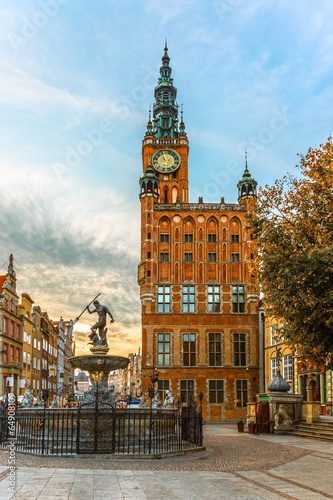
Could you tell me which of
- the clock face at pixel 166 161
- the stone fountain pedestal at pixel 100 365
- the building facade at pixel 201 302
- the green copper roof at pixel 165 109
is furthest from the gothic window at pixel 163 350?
the green copper roof at pixel 165 109

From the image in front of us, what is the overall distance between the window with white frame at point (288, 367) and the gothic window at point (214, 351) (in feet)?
19.3

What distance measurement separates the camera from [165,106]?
7431cm

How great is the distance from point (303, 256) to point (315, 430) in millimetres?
14047

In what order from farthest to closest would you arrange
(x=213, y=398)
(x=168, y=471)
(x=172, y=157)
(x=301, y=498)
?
1. (x=172, y=157)
2. (x=213, y=398)
3. (x=168, y=471)
4. (x=301, y=498)

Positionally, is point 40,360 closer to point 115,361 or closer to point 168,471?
point 115,361

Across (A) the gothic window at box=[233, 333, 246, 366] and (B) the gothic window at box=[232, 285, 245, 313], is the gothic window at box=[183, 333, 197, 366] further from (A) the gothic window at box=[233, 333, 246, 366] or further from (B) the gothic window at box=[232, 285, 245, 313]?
(B) the gothic window at box=[232, 285, 245, 313]

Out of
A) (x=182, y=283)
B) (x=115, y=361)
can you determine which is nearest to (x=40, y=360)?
(x=182, y=283)

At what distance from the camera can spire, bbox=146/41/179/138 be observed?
72.2m

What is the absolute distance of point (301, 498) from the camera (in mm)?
11219

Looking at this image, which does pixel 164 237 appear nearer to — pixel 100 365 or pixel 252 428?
pixel 252 428

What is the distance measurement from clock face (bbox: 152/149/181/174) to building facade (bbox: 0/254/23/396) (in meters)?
22.6

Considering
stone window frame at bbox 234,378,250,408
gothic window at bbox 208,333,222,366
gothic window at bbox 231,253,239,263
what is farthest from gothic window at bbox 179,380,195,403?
gothic window at bbox 231,253,239,263

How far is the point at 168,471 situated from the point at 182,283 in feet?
117

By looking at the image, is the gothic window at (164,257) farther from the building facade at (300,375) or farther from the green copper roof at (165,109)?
the green copper roof at (165,109)
